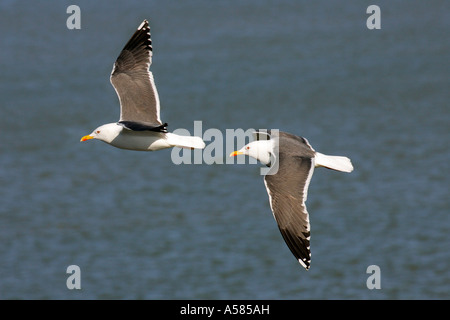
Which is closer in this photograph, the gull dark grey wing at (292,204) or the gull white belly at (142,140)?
the gull dark grey wing at (292,204)

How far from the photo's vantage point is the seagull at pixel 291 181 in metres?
9.00

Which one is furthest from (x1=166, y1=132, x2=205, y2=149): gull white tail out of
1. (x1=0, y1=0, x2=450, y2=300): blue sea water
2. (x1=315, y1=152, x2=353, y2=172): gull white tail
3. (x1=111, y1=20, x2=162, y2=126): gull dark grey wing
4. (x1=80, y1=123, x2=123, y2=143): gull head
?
(x1=0, y1=0, x2=450, y2=300): blue sea water

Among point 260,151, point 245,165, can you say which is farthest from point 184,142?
point 245,165

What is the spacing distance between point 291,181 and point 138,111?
2.33 m

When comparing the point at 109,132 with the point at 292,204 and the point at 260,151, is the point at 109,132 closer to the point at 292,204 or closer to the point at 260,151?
the point at 260,151

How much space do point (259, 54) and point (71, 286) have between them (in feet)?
62.6

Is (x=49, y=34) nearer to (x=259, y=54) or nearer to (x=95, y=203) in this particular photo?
(x=259, y=54)

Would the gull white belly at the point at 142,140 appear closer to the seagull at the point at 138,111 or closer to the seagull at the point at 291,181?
the seagull at the point at 138,111

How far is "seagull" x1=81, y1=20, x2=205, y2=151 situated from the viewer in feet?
31.3

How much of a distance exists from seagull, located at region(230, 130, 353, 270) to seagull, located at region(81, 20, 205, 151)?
2.56 feet

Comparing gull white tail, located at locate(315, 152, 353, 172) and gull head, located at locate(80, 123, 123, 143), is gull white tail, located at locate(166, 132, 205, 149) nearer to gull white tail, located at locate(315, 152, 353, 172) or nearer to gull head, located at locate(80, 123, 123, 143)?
gull head, located at locate(80, 123, 123, 143)

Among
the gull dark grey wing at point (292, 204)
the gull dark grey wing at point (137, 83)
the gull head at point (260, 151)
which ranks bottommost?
the gull dark grey wing at point (292, 204)

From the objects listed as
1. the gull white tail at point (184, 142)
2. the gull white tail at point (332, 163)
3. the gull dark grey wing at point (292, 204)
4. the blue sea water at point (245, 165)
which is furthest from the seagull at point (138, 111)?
the blue sea water at point (245, 165)

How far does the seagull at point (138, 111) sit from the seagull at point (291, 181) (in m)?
0.78
